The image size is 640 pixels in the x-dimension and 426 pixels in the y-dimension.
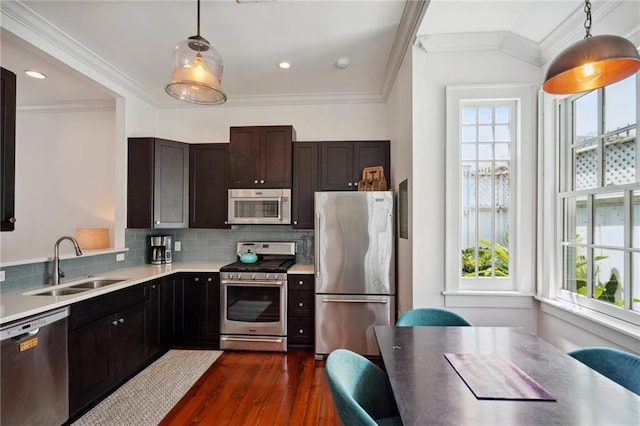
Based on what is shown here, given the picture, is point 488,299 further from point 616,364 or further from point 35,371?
point 35,371

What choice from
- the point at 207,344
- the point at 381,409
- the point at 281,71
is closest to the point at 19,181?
the point at 207,344

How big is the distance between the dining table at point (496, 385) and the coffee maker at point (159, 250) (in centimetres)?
305

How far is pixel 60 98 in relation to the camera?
369 cm


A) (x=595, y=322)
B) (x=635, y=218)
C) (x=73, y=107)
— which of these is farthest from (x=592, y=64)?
(x=73, y=107)

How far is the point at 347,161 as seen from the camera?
3523 millimetres

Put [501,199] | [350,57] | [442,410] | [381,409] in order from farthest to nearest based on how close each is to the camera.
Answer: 1. [350,57]
2. [501,199]
3. [381,409]
4. [442,410]

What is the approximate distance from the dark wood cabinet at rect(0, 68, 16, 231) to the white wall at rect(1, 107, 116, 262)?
2.01m

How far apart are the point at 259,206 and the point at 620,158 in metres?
3.03

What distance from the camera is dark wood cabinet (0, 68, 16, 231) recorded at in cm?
183

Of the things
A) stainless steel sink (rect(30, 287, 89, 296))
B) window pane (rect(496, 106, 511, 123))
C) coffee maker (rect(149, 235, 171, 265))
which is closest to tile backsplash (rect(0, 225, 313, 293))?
coffee maker (rect(149, 235, 171, 265))

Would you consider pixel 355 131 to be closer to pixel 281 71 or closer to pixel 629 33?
pixel 281 71

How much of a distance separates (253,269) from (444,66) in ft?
8.49

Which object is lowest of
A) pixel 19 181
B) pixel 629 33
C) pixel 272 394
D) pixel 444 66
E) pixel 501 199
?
pixel 272 394

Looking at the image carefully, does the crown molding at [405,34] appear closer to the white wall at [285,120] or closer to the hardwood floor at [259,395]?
the white wall at [285,120]
